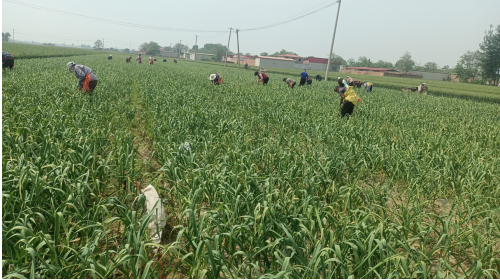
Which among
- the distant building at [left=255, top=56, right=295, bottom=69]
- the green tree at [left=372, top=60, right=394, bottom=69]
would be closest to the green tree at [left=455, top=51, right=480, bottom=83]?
the distant building at [left=255, top=56, right=295, bottom=69]

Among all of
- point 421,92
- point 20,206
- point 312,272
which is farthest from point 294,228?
point 421,92

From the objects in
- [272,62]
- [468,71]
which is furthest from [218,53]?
[468,71]

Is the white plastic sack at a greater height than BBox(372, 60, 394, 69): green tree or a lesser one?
lesser

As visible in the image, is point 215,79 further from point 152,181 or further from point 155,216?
point 155,216

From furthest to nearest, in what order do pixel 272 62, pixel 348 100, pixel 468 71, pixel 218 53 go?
pixel 218 53
pixel 272 62
pixel 468 71
pixel 348 100

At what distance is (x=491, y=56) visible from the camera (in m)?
55.0

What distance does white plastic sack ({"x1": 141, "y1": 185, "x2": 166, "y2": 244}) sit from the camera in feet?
8.87

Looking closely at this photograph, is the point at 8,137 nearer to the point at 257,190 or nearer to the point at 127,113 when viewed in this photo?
the point at 127,113

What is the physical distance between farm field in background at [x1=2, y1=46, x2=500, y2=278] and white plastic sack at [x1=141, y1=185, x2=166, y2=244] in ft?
0.41

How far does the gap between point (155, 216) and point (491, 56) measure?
235ft

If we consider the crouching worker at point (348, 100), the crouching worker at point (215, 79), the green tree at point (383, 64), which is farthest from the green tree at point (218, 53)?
the crouching worker at point (348, 100)

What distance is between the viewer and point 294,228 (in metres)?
2.79

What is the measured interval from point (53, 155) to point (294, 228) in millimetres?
3101

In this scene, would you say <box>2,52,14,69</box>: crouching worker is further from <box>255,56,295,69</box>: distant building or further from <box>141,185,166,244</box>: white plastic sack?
<box>255,56,295,69</box>: distant building
